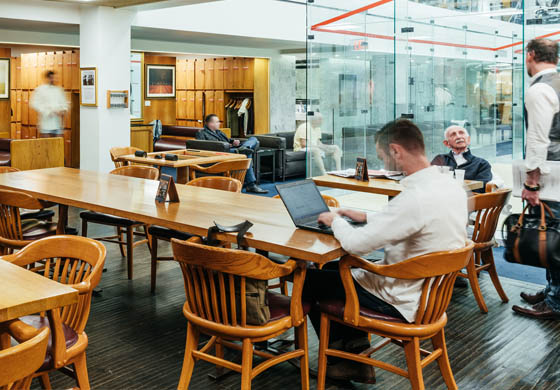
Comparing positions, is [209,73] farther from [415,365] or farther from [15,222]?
[415,365]

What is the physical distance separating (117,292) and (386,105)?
4481mm

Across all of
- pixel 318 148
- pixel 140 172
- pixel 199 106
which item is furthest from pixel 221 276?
pixel 199 106

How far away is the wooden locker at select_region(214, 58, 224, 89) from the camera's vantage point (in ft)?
54.7

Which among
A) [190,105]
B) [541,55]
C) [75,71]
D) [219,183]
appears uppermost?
[75,71]

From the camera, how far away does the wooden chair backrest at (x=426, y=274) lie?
2.75 meters

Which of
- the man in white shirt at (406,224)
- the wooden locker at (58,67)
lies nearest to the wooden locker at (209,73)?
the wooden locker at (58,67)

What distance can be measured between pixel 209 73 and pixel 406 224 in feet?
48.8

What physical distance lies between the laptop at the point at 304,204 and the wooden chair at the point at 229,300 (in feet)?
1.39

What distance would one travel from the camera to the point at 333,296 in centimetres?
309

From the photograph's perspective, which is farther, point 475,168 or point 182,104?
point 182,104

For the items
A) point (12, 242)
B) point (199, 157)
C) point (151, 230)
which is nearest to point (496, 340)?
point (151, 230)

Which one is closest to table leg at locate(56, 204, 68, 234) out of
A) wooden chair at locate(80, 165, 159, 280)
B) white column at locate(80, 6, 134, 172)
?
wooden chair at locate(80, 165, 159, 280)

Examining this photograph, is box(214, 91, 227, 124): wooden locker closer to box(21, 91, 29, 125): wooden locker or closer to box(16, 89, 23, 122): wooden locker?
box(21, 91, 29, 125): wooden locker

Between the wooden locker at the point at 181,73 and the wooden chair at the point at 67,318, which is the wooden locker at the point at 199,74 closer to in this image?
the wooden locker at the point at 181,73
